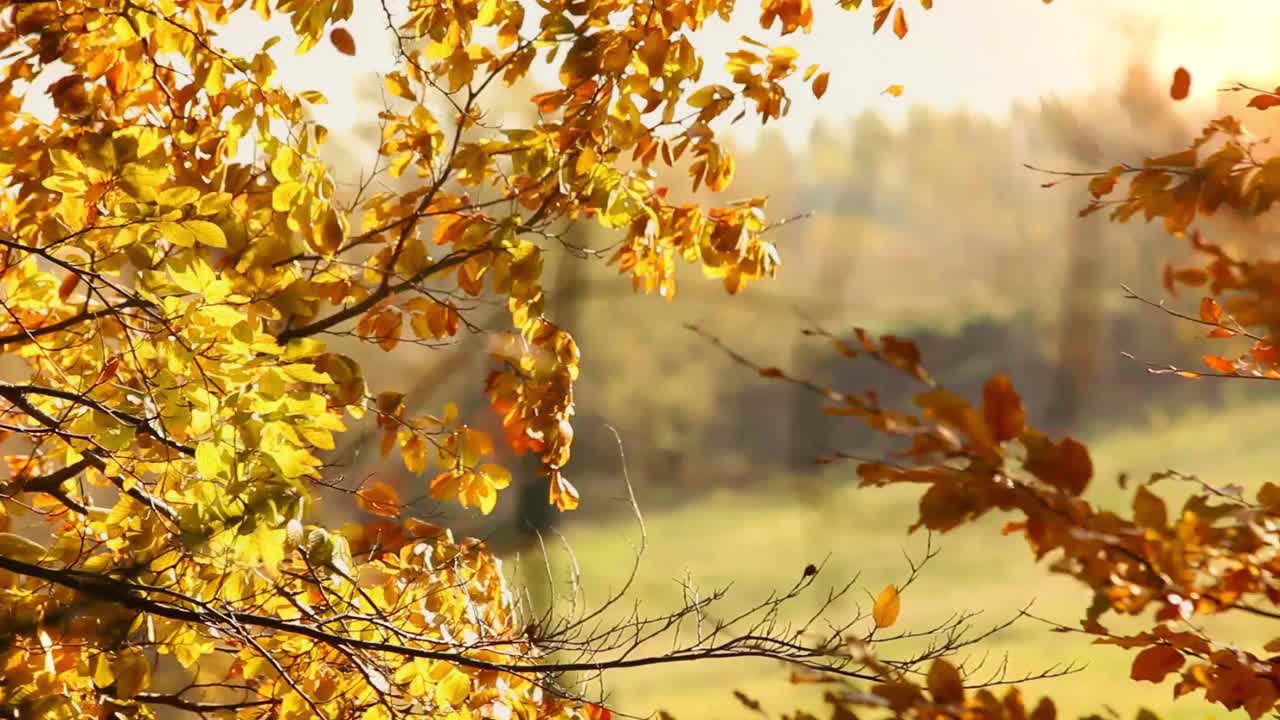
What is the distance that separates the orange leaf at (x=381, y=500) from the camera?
2.56 m

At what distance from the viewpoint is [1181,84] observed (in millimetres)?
1731

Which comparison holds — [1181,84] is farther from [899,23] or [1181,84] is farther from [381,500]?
[381,500]

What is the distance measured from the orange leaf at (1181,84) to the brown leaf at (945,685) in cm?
107

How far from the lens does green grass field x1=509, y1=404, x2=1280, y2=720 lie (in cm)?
1338

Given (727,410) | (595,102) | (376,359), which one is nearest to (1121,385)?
(727,410)

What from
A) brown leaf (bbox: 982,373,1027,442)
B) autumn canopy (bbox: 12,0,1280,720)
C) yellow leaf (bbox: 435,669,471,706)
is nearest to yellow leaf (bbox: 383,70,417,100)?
autumn canopy (bbox: 12,0,1280,720)

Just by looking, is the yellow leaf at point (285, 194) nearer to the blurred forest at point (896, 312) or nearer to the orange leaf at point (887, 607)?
the orange leaf at point (887, 607)

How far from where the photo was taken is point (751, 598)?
52.2 feet

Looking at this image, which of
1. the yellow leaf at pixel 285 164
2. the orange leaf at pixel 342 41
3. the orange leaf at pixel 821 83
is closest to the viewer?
the yellow leaf at pixel 285 164

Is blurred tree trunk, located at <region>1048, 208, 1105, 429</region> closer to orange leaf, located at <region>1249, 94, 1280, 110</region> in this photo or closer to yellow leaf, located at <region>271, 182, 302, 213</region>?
orange leaf, located at <region>1249, 94, 1280, 110</region>

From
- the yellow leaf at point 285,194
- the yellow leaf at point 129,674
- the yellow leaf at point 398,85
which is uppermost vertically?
the yellow leaf at point 398,85

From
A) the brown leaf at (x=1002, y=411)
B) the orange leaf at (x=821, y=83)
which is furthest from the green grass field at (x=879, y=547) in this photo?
the brown leaf at (x=1002, y=411)

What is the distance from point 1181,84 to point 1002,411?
39.0 inches

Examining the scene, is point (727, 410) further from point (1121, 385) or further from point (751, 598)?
point (1121, 385)
